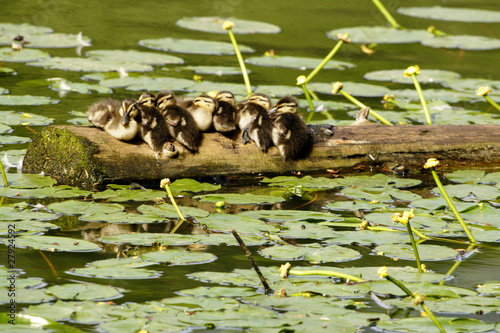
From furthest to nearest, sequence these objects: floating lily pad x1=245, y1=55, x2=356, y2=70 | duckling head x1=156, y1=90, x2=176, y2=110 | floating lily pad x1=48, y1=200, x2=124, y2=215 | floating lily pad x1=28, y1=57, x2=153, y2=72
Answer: floating lily pad x1=245, y1=55, x2=356, y2=70 → floating lily pad x1=28, y1=57, x2=153, y2=72 → duckling head x1=156, y1=90, x2=176, y2=110 → floating lily pad x1=48, y1=200, x2=124, y2=215

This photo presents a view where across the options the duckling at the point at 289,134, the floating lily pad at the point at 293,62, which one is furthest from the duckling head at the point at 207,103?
the floating lily pad at the point at 293,62

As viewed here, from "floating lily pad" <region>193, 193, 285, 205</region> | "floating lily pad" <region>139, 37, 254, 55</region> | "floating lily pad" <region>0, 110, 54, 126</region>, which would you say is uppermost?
"floating lily pad" <region>139, 37, 254, 55</region>

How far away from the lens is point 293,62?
12.5 m

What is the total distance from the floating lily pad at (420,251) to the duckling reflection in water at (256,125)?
183 cm

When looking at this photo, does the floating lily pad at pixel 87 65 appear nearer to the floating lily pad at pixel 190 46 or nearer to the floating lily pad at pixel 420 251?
the floating lily pad at pixel 190 46

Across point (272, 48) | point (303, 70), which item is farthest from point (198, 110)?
point (272, 48)

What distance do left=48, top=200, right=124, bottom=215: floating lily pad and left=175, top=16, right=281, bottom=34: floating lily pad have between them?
9.14 meters

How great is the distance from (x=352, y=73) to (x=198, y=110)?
18.6 feet

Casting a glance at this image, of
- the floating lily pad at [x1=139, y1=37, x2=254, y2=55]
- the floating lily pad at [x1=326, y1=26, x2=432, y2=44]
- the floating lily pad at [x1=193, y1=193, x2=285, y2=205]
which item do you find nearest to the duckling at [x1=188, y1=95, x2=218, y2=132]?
the floating lily pad at [x1=193, y1=193, x2=285, y2=205]

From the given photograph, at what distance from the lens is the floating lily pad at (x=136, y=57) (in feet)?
38.4

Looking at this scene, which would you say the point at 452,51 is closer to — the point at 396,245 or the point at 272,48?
the point at 272,48

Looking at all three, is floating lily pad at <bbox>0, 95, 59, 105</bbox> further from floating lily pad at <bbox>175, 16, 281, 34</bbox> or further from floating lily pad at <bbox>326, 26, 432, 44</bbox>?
floating lily pad at <bbox>326, 26, 432, 44</bbox>

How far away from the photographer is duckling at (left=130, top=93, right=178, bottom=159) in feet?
21.2

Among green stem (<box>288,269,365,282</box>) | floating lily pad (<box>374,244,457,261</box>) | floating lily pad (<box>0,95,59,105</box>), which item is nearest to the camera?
green stem (<box>288,269,365,282</box>)
